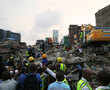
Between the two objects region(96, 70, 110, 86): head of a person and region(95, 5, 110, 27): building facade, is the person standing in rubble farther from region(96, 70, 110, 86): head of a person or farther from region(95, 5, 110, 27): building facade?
region(95, 5, 110, 27): building facade

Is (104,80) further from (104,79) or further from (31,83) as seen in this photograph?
(31,83)

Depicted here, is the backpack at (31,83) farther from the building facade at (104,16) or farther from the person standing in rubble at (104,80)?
the building facade at (104,16)

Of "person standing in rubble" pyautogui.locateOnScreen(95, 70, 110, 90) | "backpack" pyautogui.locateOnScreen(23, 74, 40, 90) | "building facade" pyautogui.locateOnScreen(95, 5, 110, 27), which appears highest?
"building facade" pyautogui.locateOnScreen(95, 5, 110, 27)

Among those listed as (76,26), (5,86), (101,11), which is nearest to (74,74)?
(5,86)

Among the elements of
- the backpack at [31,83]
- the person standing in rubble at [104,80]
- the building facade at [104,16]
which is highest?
the building facade at [104,16]

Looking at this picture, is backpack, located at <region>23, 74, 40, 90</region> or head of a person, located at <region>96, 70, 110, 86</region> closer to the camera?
head of a person, located at <region>96, 70, 110, 86</region>

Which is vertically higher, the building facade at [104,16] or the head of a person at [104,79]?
the building facade at [104,16]

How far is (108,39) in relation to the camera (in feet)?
34.9

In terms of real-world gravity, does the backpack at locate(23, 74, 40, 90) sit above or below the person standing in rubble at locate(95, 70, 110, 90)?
below

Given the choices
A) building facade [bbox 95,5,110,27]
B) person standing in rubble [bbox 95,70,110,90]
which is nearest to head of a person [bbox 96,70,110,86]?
person standing in rubble [bbox 95,70,110,90]

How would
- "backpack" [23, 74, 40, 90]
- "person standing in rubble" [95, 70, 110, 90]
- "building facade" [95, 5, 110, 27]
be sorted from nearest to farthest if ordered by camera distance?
"person standing in rubble" [95, 70, 110, 90] → "backpack" [23, 74, 40, 90] → "building facade" [95, 5, 110, 27]

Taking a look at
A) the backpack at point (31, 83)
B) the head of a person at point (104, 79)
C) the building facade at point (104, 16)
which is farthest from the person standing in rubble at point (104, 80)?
the building facade at point (104, 16)

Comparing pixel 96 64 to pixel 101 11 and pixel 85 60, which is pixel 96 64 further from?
pixel 101 11

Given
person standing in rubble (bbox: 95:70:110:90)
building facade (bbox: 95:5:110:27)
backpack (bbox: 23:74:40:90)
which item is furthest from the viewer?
building facade (bbox: 95:5:110:27)
